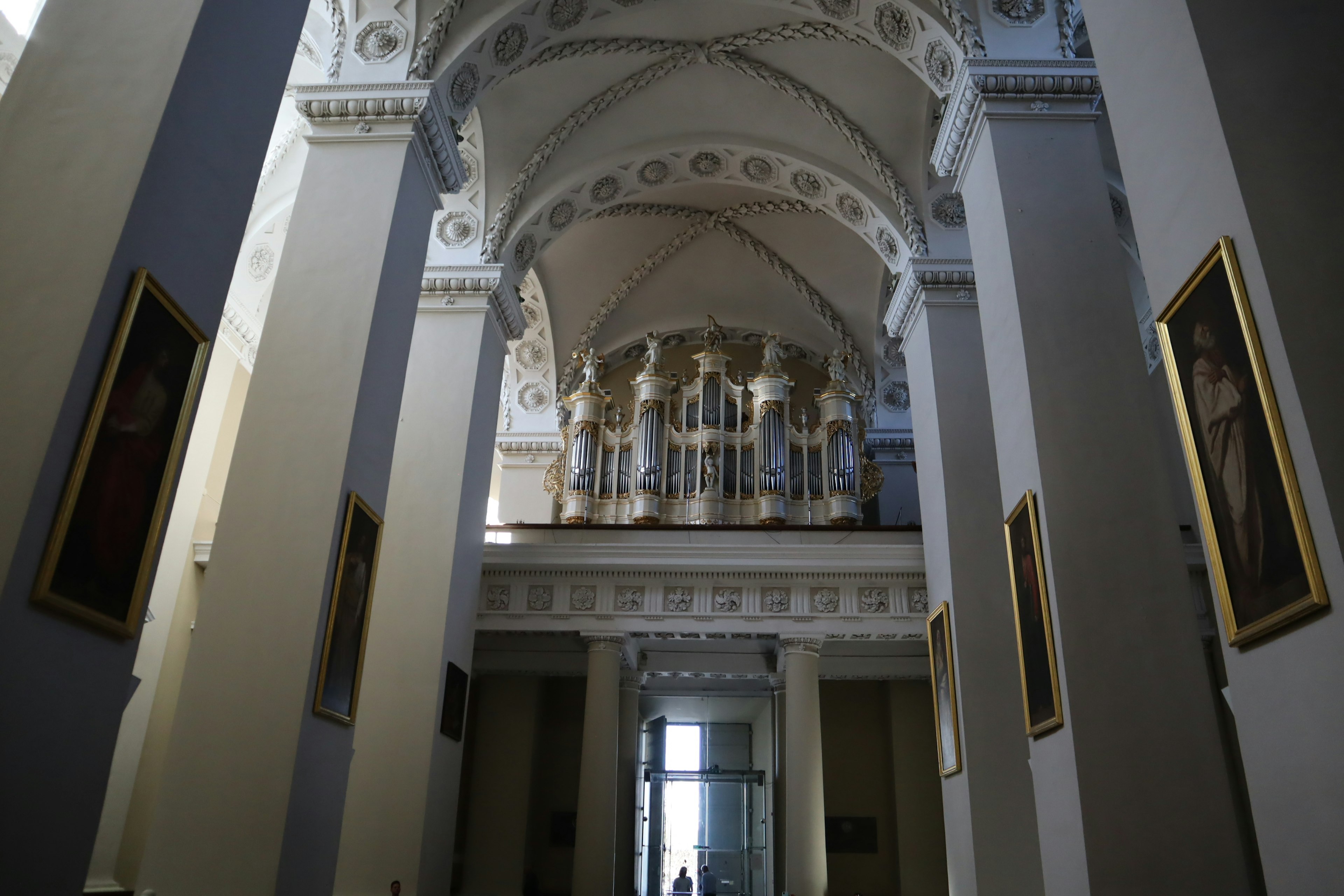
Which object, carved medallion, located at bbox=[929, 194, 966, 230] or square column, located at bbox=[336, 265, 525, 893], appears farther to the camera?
carved medallion, located at bbox=[929, 194, 966, 230]

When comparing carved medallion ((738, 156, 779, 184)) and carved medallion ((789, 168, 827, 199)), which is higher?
carved medallion ((738, 156, 779, 184))

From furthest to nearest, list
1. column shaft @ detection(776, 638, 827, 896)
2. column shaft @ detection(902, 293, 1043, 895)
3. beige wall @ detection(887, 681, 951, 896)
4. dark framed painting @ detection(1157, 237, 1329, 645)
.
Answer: beige wall @ detection(887, 681, 951, 896) < column shaft @ detection(776, 638, 827, 896) < column shaft @ detection(902, 293, 1043, 895) < dark framed painting @ detection(1157, 237, 1329, 645)

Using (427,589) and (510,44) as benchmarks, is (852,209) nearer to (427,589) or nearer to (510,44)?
(510,44)

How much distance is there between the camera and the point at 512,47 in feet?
30.1

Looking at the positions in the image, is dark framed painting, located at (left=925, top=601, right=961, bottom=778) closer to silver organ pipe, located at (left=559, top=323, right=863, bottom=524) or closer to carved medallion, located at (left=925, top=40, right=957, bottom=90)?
silver organ pipe, located at (left=559, top=323, right=863, bottom=524)

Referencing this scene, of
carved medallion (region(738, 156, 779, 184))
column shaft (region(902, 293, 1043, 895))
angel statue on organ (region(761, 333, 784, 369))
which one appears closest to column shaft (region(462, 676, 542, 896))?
angel statue on organ (region(761, 333, 784, 369))

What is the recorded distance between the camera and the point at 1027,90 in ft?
23.7

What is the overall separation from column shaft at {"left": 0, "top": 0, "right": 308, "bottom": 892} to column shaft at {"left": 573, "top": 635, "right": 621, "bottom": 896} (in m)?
7.01

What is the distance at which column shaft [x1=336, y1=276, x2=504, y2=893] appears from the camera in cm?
826

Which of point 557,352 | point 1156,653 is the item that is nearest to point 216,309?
point 1156,653

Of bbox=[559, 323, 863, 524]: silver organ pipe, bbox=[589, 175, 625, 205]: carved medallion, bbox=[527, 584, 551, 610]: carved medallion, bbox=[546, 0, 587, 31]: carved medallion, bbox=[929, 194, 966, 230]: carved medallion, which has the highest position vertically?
bbox=[589, 175, 625, 205]: carved medallion

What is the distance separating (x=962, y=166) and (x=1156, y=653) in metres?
4.16

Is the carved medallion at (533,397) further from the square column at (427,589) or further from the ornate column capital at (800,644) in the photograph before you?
the ornate column capital at (800,644)

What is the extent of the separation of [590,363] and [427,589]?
5.83 m
